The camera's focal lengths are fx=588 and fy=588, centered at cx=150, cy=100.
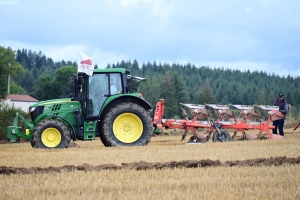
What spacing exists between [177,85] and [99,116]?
96.5 meters

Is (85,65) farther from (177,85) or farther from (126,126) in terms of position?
(177,85)

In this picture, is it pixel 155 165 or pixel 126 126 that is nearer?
pixel 155 165

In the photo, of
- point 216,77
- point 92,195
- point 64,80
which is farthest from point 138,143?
point 216,77

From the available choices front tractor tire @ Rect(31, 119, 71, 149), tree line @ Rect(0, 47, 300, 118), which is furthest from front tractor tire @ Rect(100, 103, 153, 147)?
tree line @ Rect(0, 47, 300, 118)

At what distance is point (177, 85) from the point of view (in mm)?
113000

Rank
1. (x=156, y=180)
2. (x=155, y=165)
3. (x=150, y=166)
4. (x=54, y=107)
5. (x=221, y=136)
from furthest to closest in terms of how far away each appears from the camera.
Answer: (x=221, y=136) < (x=54, y=107) < (x=155, y=165) < (x=150, y=166) < (x=156, y=180)

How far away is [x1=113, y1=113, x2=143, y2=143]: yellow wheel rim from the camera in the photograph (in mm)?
16922

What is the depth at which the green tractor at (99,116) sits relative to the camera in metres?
16.6

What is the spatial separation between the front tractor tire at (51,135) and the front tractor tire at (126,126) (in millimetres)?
1059

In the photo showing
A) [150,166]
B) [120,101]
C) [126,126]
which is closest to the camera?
[150,166]

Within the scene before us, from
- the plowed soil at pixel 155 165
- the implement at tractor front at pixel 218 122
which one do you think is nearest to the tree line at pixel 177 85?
the implement at tractor front at pixel 218 122

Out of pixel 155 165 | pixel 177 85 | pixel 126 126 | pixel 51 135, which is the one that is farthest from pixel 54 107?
pixel 177 85

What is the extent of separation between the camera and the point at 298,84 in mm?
159750

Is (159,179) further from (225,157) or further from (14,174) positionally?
(225,157)
